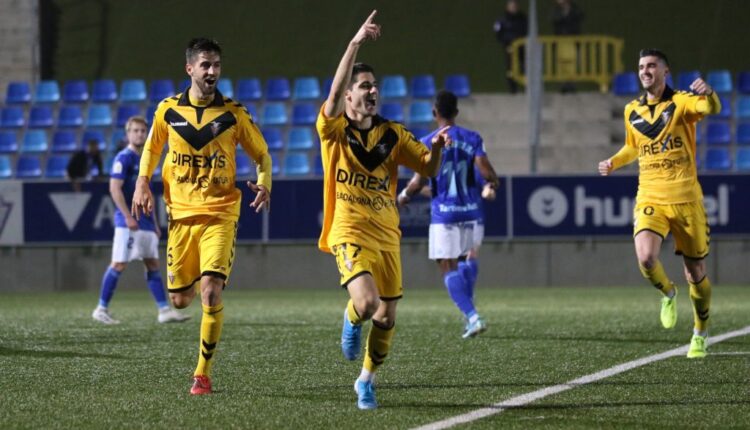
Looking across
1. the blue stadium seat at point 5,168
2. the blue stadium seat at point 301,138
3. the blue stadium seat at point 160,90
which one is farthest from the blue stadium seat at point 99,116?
the blue stadium seat at point 301,138

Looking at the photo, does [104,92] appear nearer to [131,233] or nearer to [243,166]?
[243,166]

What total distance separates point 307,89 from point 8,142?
5757 millimetres

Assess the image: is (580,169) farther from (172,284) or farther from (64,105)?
(172,284)

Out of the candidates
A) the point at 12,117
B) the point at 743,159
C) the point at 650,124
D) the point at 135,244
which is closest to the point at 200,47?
the point at 650,124

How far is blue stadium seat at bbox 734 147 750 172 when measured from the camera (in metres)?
21.9

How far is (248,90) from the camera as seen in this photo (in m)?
24.8

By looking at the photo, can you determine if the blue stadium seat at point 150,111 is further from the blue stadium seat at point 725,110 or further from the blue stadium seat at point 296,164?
the blue stadium seat at point 725,110

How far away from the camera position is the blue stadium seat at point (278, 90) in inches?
972

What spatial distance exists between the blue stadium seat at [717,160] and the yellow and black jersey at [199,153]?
15.3 meters

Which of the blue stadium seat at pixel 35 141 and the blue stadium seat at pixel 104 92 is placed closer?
the blue stadium seat at pixel 35 141

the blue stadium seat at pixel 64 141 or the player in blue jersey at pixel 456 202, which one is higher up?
the blue stadium seat at pixel 64 141

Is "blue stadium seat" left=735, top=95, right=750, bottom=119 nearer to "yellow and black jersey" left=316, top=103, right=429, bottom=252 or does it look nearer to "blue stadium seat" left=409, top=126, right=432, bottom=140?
"blue stadium seat" left=409, top=126, right=432, bottom=140

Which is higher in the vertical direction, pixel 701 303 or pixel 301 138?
pixel 301 138

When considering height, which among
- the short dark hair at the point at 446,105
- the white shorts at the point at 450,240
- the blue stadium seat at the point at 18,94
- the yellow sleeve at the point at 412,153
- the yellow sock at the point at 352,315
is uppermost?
the blue stadium seat at the point at 18,94
